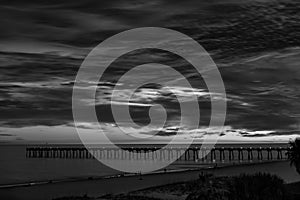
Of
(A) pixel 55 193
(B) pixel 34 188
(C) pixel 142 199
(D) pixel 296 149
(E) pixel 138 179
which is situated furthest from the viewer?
(E) pixel 138 179

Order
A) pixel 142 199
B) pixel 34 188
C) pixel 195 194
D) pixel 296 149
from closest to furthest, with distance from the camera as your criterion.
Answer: pixel 195 194 → pixel 142 199 → pixel 296 149 → pixel 34 188

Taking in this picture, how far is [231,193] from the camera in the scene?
2369cm

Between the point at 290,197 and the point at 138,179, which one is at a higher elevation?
the point at 290,197

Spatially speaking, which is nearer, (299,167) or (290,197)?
(290,197)

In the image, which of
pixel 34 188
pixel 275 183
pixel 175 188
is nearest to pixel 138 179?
pixel 34 188

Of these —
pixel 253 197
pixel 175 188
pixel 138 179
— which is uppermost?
pixel 253 197

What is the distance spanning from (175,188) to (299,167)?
15.9 metres

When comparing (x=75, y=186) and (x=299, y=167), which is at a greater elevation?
(x=299, y=167)

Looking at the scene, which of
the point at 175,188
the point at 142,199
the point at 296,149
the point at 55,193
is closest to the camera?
the point at 142,199

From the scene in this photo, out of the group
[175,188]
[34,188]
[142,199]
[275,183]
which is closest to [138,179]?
[34,188]

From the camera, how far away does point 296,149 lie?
143ft

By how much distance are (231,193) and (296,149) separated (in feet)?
76.1

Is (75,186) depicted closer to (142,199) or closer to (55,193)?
(55,193)

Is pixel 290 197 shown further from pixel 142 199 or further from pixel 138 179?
pixel 138 179
